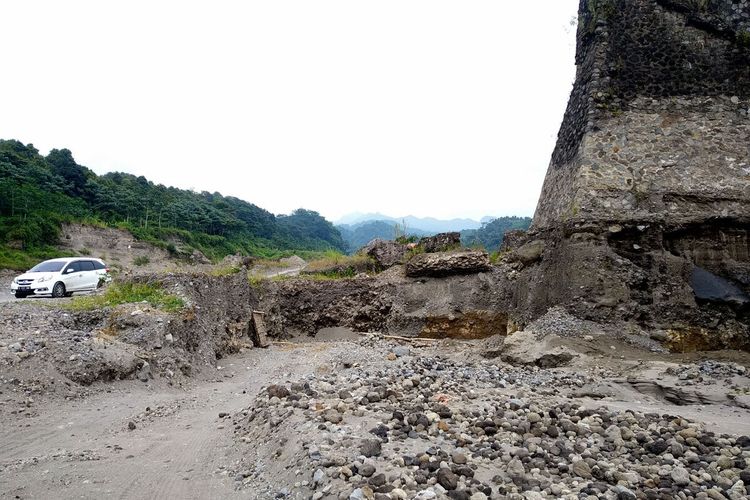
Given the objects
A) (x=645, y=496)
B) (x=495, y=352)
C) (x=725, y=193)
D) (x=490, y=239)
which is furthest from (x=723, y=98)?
(x=490, y=239)

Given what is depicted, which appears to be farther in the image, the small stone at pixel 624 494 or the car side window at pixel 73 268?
the car side window at pixel 73 268

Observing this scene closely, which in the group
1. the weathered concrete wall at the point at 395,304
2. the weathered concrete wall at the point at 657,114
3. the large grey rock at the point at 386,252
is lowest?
the weathered concrete wall at the point at 395,304

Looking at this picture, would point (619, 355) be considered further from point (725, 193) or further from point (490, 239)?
point (490, 239)

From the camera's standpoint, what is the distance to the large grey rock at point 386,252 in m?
18.3

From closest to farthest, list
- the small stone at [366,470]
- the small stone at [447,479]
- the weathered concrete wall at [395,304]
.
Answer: the small stone at [447,479] → the small stone at [366,470] → the weathered concrete wall at [395,304]

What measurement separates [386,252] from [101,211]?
27637mm

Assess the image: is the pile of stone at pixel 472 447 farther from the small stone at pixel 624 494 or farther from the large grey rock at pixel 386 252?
the large grey rock at pixel 386 252

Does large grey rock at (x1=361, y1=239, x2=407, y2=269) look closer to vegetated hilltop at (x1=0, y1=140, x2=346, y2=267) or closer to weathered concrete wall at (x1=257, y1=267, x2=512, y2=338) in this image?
weathered concrete wall at (x1=257, y1=267, x2=512, y2=338)

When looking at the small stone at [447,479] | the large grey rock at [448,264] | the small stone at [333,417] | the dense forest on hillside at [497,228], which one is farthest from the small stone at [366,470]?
the dense forest on hillside at [497,228]

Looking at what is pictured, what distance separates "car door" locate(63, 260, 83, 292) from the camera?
50.8 ft

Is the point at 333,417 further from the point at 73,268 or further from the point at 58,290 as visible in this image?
the point at 73,268

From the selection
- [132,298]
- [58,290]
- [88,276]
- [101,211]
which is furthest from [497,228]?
[132,298]

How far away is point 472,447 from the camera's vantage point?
433 cm

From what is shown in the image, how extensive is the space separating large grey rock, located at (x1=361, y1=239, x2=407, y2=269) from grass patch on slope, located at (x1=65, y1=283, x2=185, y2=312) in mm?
8827
